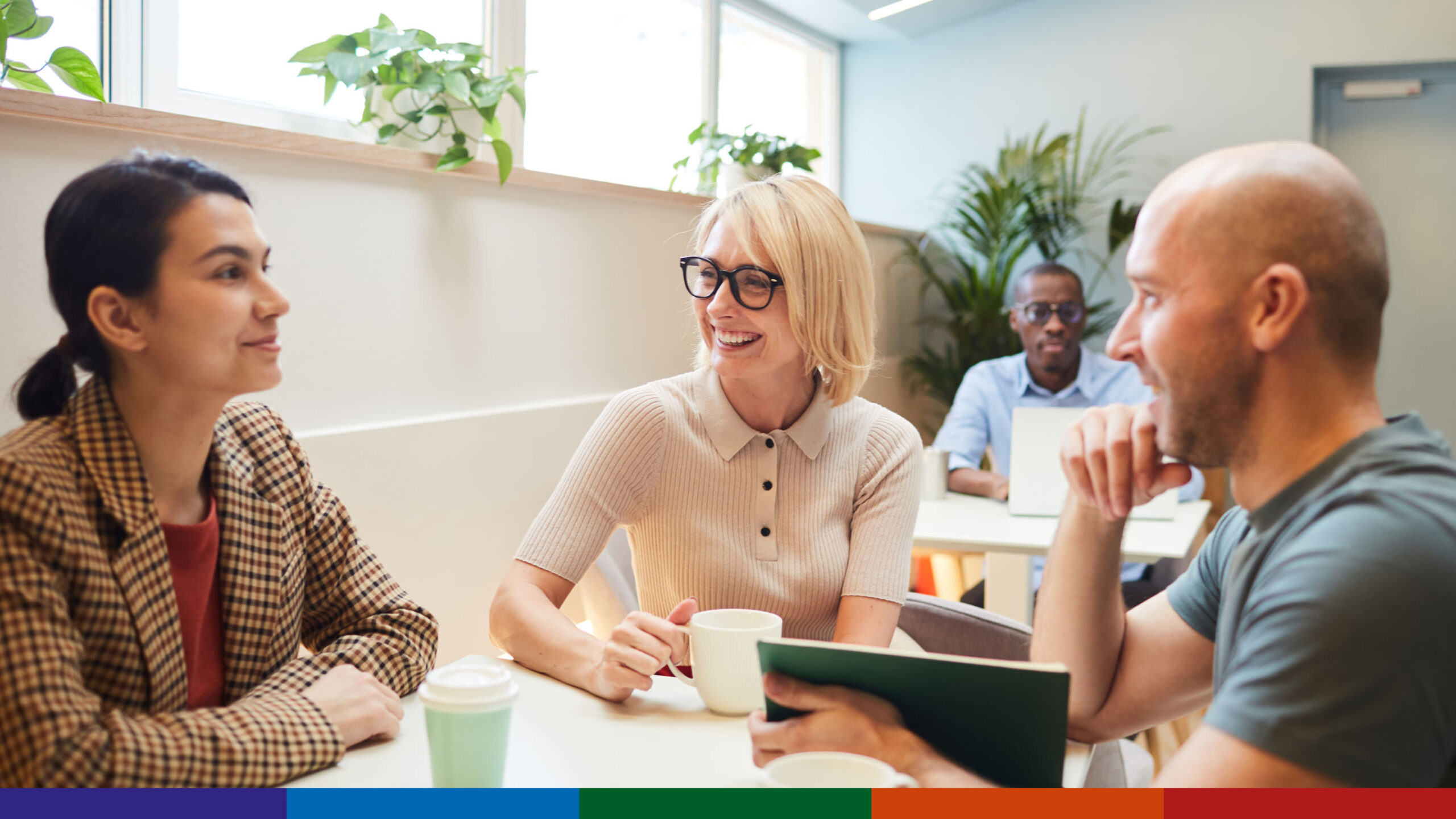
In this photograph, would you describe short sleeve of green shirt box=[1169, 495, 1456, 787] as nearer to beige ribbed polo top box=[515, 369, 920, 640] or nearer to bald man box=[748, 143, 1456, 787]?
bald man box=[748, 143, 1456, 787]

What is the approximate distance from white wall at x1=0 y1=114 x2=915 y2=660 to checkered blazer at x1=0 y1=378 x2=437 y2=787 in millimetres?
756

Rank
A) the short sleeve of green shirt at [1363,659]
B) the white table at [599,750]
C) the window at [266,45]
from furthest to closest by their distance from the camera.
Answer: the window at [266,45], the white table at [599,750], the short sleeve of green shirt at [1363,659]

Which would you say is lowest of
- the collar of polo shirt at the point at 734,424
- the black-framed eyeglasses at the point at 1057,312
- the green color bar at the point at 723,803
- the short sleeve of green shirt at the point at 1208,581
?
the green color bar at the point at 723,803

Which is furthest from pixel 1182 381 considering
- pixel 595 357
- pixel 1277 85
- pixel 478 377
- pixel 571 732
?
pixel 1277 85

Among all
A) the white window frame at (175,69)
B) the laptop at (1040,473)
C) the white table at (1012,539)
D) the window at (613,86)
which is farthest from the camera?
the window at (613,86)

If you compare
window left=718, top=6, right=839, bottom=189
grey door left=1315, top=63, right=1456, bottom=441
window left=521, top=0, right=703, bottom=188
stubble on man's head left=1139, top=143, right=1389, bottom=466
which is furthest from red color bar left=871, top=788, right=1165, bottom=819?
grey door left=1315, top=63, right=1456, bottom=441

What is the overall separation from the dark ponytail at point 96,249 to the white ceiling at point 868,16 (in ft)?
13.4

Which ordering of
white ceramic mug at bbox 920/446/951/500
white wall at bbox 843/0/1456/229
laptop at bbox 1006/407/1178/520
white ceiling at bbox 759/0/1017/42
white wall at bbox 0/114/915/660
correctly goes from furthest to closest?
white wall at bbox 843/0/1456/229, white ceiling at bbox 759/0/1017/42, white ceramic mug at bbox 920/446/951/500, laptop at bbox 1006/407/1178/520, white wall at bbox 0/114/915/660

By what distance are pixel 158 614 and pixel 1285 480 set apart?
1098 millimetres

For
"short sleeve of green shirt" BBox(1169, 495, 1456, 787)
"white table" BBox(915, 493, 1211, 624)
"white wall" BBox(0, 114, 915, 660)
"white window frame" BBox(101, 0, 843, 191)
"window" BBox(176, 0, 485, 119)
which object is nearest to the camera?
"short sleeve of green shirt" BBox(1169, 495, 1456, 787)

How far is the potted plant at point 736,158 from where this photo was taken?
11.9ft

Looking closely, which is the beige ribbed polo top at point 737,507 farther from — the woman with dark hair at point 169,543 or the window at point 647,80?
the window at point 647,80

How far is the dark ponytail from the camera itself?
3.63ft

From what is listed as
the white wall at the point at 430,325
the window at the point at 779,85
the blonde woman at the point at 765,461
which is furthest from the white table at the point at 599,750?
the window at the point at 779,85
